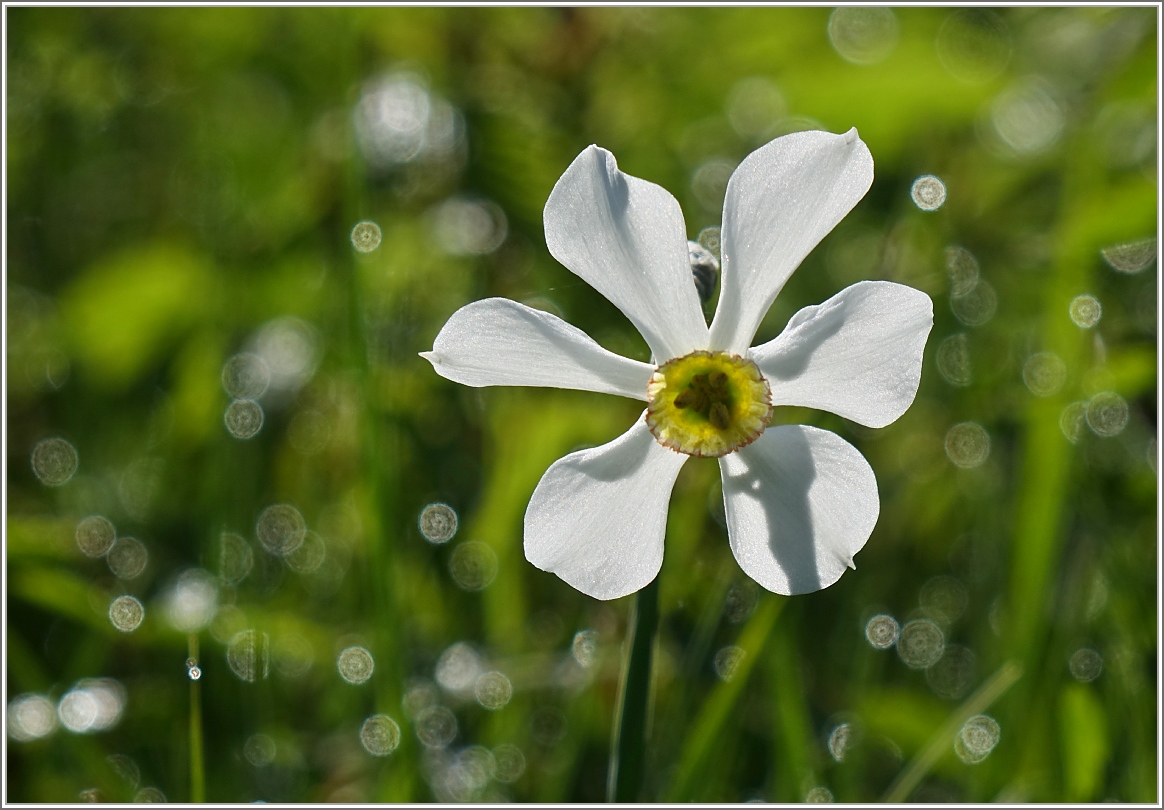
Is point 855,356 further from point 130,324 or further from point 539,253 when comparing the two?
point 130,324

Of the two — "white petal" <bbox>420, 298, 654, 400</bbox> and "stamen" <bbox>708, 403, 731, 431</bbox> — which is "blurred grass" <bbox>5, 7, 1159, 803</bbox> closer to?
"stamen" <bbox>708, 403, 731, 431</bbox>

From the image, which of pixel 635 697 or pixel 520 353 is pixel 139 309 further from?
pixel 635 697

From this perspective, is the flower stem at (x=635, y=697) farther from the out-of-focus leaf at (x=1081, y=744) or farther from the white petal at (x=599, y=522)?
the out-of-focus leaf at (x=1081, y=744)

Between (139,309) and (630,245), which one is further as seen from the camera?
(139,309)

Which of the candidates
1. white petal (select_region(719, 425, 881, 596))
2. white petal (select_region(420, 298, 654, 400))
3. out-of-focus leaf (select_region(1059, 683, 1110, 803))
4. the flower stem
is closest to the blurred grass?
out-of-focus leaf (select_region(1059, 683, 1110, 803))

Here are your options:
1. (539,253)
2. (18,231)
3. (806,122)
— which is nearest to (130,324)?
(18,231)

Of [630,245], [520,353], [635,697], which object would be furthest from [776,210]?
[635,697]
